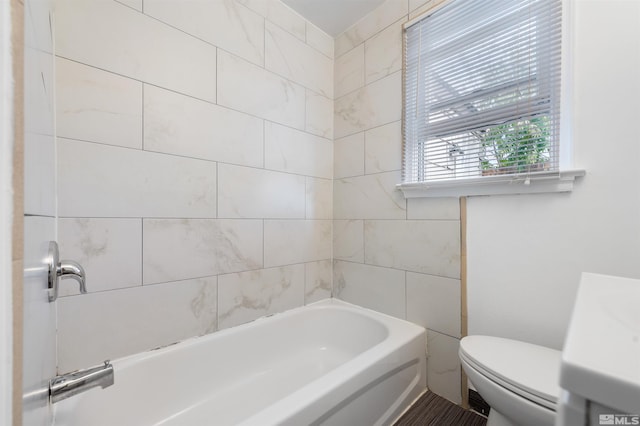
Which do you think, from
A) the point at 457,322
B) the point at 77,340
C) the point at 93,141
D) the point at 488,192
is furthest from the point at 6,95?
the point at 457,322

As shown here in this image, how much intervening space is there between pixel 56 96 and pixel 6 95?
3.72 feet

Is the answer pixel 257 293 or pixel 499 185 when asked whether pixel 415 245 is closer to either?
pixel 499 185

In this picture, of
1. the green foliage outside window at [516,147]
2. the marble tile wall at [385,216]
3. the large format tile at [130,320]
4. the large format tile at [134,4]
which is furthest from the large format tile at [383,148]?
the large format tile at [134,4]

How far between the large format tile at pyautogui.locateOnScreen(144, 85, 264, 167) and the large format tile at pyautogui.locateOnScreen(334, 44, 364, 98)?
76 centimetres

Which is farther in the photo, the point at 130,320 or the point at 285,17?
the point at 285,17

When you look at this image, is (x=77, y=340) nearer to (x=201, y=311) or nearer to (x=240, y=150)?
(x=201, y=311)

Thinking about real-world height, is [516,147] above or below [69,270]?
above

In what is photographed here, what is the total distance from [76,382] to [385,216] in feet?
5.07

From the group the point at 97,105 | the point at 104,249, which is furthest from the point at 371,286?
the point at 97,105

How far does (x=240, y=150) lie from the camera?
1533mm

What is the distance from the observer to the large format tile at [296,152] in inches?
66.1

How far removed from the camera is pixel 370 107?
181 cm

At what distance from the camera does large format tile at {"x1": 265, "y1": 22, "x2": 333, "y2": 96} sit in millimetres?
1688

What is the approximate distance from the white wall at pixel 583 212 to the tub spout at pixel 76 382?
5.17ft
